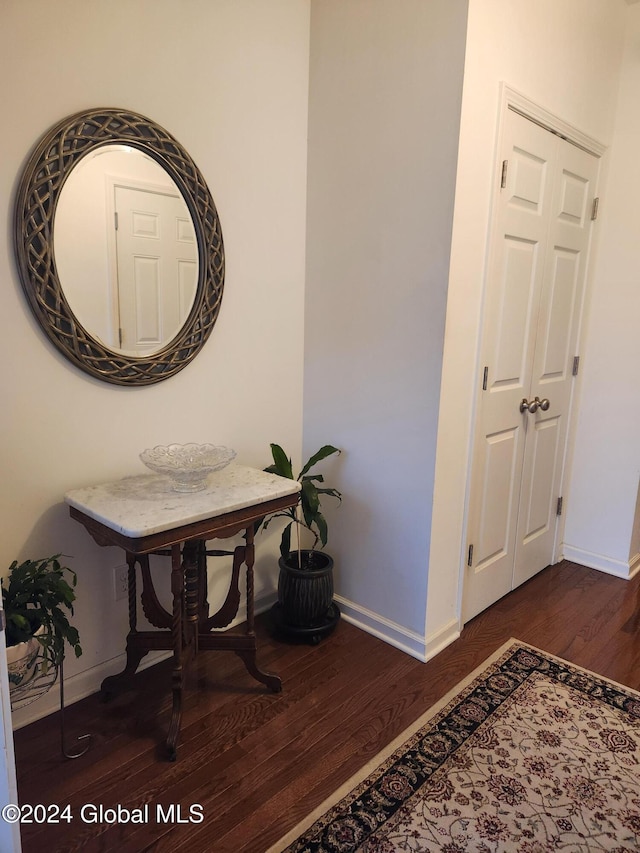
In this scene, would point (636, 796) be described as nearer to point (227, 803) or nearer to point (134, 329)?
point (227, 803)

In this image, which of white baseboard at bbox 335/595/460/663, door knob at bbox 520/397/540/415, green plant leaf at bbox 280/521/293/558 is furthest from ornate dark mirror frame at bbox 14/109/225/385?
door knob at bbox 520/397/540/415

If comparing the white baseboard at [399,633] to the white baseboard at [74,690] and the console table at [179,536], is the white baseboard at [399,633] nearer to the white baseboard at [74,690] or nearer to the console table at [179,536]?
the console table at [179,536]

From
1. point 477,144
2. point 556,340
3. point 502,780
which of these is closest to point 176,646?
point 502,780

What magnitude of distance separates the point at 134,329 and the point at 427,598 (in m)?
1.45

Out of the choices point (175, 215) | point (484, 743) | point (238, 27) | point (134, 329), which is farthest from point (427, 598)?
point (238, 27)

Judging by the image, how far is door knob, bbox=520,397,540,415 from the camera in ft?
8.09

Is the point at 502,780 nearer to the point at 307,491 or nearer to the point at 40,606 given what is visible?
the point at 307,491

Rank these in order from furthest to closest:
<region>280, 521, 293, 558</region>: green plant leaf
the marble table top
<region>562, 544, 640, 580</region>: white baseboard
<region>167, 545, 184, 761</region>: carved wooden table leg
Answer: <region>562, 544, 640, 580</region>: white baseboard < <region>280, 521, 293, 558</region>: green plant leaf < <region>167, 545, 184, 761</region>: carved wooden table leg < the marble table top

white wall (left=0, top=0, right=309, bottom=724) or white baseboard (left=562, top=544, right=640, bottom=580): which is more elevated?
white wall (left=0, top=0, right=309, bottom=724)

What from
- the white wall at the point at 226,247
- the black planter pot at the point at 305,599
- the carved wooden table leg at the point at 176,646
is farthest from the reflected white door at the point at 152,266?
the black planter pot at the point at 305,599

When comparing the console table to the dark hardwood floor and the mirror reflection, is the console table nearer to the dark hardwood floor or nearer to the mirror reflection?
the dark hardwood floor

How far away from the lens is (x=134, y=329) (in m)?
1.85

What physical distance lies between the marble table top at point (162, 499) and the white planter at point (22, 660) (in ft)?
1.19

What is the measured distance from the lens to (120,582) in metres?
1.95
